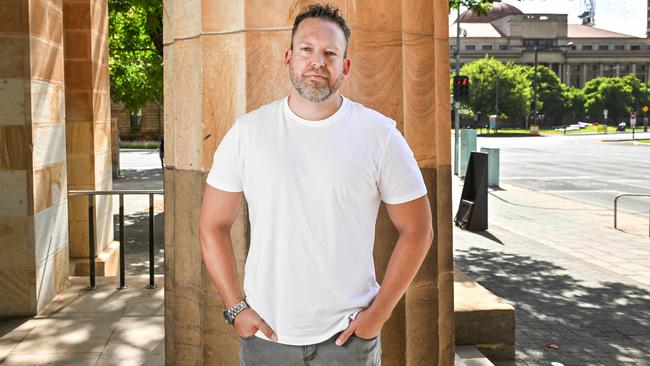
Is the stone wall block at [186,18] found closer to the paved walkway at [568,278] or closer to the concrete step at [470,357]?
the concrete step at [470,357]

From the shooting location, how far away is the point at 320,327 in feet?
7.36

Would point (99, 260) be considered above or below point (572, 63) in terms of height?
below

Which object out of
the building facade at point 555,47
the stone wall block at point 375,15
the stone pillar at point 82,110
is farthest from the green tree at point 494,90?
the stone wall block at point 375,15

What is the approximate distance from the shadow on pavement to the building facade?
116m

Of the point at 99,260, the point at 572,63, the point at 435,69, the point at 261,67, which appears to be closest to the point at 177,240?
the point at 261,67

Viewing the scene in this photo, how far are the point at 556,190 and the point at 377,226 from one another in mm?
17797

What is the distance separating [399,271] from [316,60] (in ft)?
2.30

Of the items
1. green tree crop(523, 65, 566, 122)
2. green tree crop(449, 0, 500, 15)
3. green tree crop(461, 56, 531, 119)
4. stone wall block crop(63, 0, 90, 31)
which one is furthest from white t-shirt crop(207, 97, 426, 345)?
green tree crop(523, 65, 566, 122)

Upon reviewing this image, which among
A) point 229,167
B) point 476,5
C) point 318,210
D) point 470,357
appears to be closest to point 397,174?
point 318,210

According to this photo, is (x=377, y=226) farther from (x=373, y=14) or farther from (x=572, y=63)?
(x=572, y=63)

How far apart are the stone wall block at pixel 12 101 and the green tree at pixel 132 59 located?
1112cm

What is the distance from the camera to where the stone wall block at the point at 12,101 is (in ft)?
18.7

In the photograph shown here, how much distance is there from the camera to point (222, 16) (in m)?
3.12

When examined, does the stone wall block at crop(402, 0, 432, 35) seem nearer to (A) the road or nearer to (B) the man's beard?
(B) the man's beard
